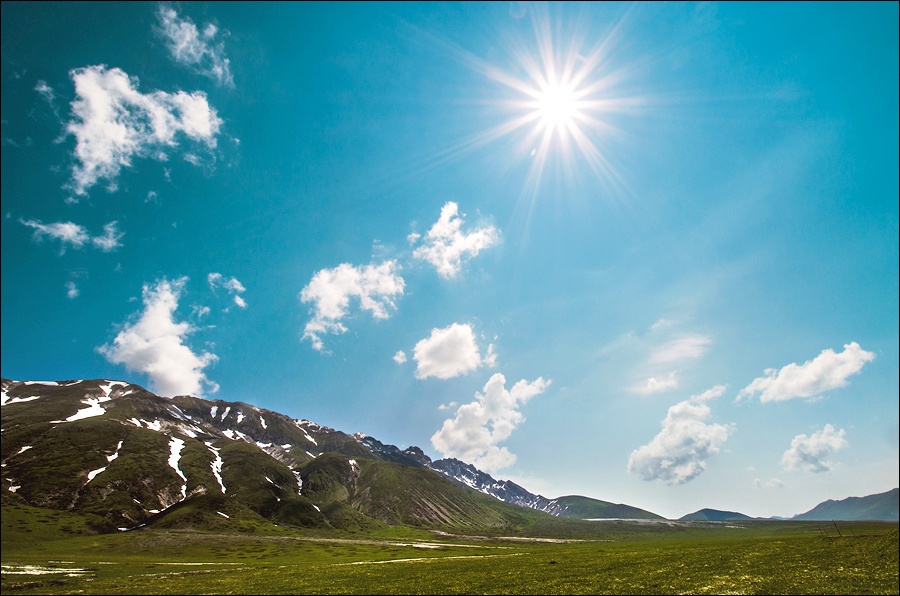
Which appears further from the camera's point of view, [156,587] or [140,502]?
[140,502]

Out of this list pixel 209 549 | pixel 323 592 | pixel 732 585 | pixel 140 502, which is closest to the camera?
pixel 732 585

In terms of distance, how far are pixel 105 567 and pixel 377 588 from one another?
61.4 m

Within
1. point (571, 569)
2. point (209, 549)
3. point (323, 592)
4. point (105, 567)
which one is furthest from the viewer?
point (209, 549)

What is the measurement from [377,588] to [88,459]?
24696 cm

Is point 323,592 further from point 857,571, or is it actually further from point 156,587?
point 857,571

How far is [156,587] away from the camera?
47.1 meters

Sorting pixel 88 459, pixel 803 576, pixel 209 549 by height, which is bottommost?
pixel 209 549

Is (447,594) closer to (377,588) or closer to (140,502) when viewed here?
(377,588)

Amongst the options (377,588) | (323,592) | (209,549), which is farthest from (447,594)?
(209,549)

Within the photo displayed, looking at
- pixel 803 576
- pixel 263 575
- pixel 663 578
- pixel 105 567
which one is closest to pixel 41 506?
pixel 105 567

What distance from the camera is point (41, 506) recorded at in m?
151

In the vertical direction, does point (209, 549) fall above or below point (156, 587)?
below

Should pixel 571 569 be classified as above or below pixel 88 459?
below

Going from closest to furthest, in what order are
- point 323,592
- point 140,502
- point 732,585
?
point 732,585 < point 323,592 < point 140,502
